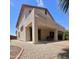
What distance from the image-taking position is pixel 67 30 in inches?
83.9

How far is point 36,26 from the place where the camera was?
6.84 ft

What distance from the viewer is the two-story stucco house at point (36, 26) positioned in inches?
82.0

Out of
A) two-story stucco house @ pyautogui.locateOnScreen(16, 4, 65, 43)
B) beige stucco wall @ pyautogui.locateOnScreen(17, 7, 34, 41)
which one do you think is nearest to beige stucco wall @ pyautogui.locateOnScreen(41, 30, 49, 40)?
two-story stucco house @ pyautogui.locateOnScreen(16, 4, 65, 43)

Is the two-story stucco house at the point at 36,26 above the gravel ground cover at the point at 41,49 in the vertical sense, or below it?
above

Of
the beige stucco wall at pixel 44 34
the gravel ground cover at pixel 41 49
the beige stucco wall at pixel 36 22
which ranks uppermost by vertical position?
the beige stucco wall at pixel 36 22

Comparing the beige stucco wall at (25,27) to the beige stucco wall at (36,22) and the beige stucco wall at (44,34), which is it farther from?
the beige stucco wall at (44,34)

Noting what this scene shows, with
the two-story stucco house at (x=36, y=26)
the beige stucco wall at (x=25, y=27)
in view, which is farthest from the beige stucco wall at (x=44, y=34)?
the beige stucco wall at (x=25, y=27)

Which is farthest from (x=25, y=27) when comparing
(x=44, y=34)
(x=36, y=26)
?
(x=44, y=34)

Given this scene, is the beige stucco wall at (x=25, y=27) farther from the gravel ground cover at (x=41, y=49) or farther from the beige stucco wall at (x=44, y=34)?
the beige stucco wall at (x=44, y=34)

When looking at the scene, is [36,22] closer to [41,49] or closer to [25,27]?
[25,27]

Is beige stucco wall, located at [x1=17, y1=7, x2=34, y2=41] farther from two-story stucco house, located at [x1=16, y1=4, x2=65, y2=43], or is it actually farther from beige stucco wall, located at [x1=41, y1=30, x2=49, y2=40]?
beige stucco wall, located at [x1=41, y1=30, x2=49, y2=40]

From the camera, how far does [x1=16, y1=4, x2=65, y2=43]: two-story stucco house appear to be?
2084mm
